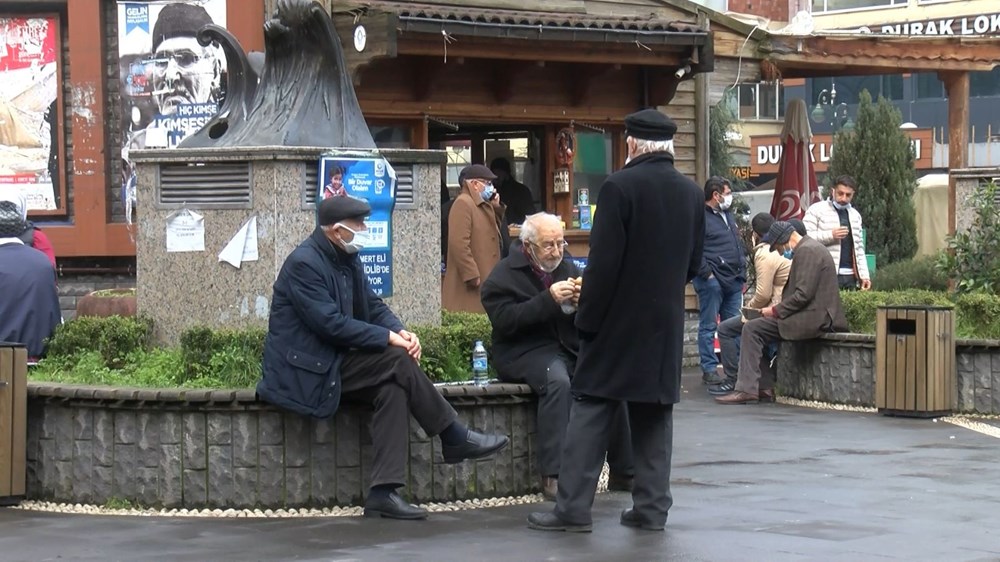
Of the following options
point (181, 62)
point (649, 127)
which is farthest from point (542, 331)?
point (181, 62)

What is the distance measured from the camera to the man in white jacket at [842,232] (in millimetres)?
15508

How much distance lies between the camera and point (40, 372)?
9484 millimetres

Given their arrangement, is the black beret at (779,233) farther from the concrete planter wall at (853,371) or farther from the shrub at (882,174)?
the shrub at (882,174)

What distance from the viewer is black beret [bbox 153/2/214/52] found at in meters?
15.0

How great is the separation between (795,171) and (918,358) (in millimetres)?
7080

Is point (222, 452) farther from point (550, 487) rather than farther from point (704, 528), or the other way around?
point (704, 528)

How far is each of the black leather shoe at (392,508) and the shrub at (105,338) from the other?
200 centimetres

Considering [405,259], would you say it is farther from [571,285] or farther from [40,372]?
[40,372]

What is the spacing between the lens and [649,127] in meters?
7.95

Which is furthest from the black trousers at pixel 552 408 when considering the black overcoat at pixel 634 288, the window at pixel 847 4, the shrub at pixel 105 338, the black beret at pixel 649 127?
the window at pixel 847 4

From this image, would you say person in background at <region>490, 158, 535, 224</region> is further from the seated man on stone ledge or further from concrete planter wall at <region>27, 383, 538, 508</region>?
the seated man on stone ledge

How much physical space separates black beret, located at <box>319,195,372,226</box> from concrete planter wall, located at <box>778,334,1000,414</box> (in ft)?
19.5

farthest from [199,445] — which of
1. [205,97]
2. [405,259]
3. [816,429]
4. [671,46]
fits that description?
[671,46]

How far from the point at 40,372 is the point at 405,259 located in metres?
2.15
